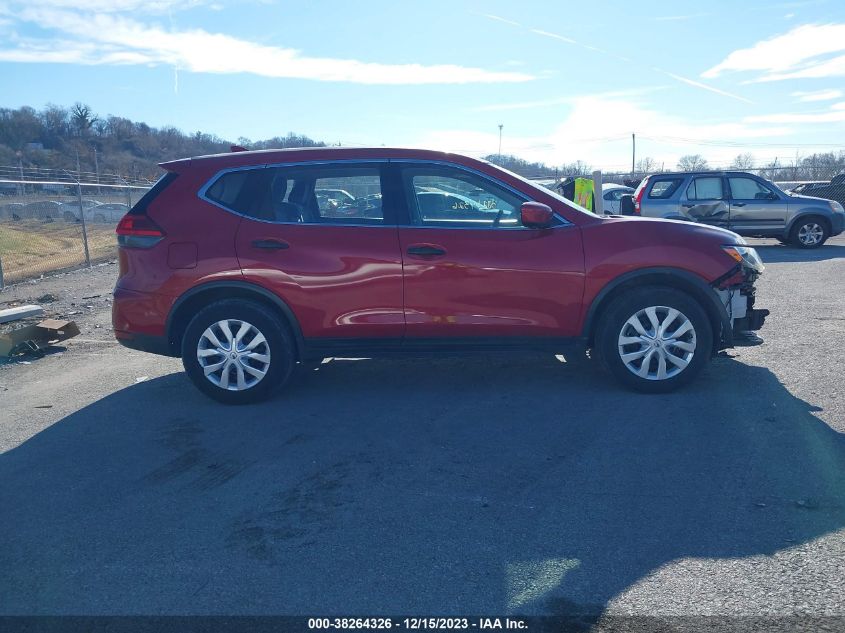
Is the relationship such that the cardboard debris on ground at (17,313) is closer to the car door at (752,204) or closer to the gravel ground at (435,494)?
the gravel ground at (435,494)

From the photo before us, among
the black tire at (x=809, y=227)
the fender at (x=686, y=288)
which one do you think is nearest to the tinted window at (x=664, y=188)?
the black tire at (x=809, y=227)

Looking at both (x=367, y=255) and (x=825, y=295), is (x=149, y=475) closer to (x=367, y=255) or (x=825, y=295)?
(x=367, y=255)

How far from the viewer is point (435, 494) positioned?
13.7 feet

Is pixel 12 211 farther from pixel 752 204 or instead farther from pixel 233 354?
pixel 752 204

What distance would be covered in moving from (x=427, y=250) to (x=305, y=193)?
1.09 metres

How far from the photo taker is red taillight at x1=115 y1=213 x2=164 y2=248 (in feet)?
19.3

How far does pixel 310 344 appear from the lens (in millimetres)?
5891

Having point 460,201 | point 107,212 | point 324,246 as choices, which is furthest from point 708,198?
point 107,212

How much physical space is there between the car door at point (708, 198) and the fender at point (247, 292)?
11883mm

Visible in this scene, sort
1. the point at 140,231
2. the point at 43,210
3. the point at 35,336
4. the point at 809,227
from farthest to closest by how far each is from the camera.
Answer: the point at 809,227
the point at 43,210
the point at 35,336
the point at 140,231

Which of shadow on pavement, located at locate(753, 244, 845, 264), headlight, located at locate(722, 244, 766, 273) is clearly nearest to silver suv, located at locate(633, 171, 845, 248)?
shadow on pavement, located at locate(753, 244, 845, 264)

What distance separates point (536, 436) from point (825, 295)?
7040mm

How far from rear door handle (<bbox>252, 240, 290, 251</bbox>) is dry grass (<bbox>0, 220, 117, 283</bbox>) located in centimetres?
861

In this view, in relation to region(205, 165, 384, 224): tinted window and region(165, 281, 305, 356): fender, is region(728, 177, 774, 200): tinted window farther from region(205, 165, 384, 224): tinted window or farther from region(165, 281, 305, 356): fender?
region(165, 281, 305, 356): fender
